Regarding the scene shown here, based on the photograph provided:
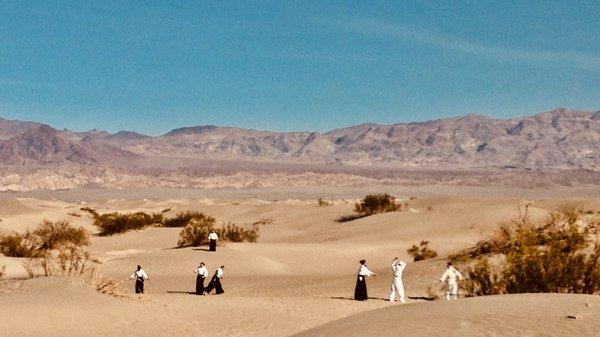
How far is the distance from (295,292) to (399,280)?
440cm

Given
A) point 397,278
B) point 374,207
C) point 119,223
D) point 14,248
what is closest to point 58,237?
point 14,248

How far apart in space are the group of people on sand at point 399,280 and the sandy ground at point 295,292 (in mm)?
429

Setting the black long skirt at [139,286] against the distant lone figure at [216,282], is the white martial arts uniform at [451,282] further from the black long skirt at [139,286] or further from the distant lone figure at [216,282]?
the black long skirt at [139,286]

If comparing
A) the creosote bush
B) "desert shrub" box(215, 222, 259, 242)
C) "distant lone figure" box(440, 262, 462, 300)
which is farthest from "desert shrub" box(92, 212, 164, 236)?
"distant lone figure" box(440, 262, 462, 300)

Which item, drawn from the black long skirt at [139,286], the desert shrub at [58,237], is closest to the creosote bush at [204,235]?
the desert shrub at [58,237]

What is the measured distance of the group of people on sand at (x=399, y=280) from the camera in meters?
17.6

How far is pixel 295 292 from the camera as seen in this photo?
21.7m

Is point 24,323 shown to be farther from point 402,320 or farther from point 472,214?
point 472,214

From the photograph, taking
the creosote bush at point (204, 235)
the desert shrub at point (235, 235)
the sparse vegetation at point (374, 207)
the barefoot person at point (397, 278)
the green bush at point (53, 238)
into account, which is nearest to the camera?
A: the barefoot person at point (397, 278)

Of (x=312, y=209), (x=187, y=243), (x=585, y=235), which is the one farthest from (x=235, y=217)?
(x=585, y=235)

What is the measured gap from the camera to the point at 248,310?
17.4 metres

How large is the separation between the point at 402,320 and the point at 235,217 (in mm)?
43434

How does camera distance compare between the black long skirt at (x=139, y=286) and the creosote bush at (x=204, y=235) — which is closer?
the black long skirt at (x=139, y=286)

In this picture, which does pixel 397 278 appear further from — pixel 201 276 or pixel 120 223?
pixel 120 223
